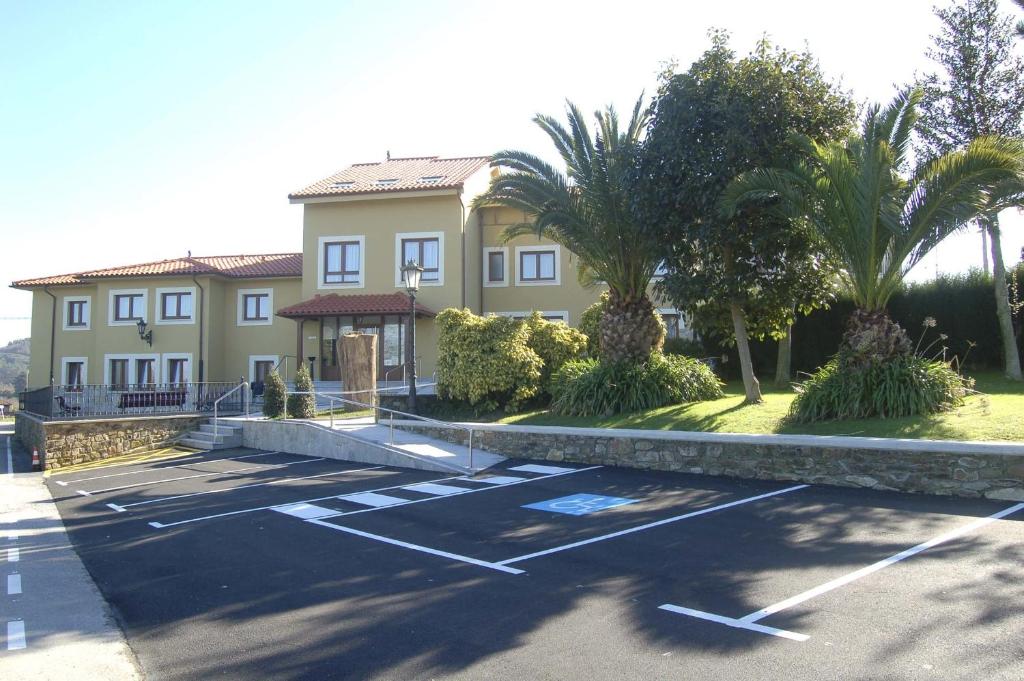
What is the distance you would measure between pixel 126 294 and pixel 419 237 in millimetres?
13308

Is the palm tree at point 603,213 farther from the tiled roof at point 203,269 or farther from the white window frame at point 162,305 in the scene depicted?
the white window frame at point 162,305

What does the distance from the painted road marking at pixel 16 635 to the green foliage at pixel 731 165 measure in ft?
38.8

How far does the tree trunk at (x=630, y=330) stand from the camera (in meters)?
16.8

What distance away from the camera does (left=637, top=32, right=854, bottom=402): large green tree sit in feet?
45.5

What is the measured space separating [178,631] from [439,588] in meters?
2.06

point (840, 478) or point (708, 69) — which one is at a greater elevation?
point (708, 69)

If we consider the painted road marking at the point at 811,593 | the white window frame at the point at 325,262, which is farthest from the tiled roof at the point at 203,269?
the painted road marking at the point at 811,593

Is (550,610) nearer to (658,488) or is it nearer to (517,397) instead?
(658,488)

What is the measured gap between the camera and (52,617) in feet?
20.2

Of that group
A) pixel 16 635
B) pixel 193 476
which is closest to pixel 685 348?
pixel 193 476

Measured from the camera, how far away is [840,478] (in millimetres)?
10031

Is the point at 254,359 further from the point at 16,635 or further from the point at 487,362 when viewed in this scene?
the point at 16,635

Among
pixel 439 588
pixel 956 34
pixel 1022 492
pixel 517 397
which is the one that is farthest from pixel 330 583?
pixel 956 34

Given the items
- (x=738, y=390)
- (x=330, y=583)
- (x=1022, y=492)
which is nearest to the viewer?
(x=330, y=583)
